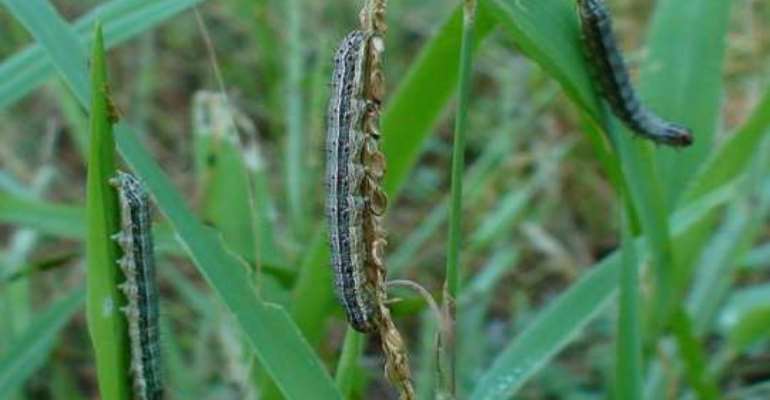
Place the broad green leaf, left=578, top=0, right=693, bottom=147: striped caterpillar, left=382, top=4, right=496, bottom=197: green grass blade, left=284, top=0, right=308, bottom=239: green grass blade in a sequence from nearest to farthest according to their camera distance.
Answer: left=578, top=0, right=693, bottom=147: striped caterpillar → left=382, top=4, right=496, bottom=197: green grass blade → the broad green leaf → left=284, top=0, right=308, bottom=239: green grass blade

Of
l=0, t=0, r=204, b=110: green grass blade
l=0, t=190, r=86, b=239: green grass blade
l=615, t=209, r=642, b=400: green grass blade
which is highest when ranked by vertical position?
l=0, t=0, r=204, b=110: green grass blade

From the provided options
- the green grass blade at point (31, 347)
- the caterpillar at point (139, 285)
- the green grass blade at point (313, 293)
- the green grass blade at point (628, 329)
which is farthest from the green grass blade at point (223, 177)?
the green grass blade at point (628, 329)

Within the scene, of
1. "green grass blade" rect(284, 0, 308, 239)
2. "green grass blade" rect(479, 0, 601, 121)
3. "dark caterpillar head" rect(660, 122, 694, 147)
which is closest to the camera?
"green grass blade" rect(479, 0, 601, 121)

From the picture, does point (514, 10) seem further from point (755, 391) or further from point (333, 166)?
point (755, 391)

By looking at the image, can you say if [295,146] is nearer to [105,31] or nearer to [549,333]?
[105,31]

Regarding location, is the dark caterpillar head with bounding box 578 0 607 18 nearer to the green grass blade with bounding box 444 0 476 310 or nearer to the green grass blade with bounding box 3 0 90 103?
the green grass blade with bounding box 444 0 476 310

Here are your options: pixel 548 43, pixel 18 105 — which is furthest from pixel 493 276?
pixel 18 105

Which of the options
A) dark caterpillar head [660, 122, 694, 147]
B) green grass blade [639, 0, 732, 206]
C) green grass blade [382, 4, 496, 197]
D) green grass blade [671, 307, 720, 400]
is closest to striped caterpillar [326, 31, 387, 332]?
green grass blade [382, 4, 496, 197]

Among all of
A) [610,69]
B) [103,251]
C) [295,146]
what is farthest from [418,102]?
[295,146]
